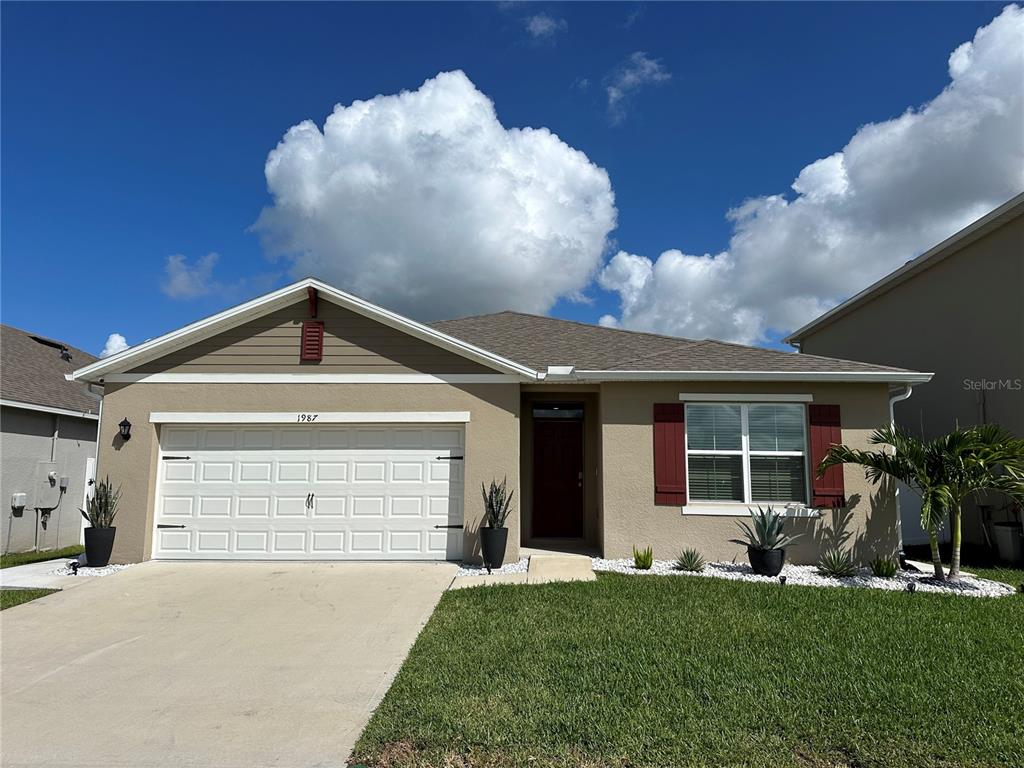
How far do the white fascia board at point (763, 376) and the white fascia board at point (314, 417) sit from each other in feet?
7.75

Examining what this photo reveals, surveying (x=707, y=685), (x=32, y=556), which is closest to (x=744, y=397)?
(x=707, y=685)

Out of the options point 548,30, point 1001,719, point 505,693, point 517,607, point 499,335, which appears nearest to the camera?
point 1001,719

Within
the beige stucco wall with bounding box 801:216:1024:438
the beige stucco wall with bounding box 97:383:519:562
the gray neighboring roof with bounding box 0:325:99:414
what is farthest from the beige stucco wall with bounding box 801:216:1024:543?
the gray neighboring roof with bounding box 0:325:99:414

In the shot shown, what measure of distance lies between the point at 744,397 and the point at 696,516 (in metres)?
2.06

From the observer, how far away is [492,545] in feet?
28.9

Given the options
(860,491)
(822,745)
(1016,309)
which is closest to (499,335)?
(860,491)

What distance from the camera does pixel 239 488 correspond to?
952 cm

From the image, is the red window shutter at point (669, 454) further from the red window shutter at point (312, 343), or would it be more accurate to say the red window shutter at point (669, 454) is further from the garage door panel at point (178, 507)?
the garage door panel at point (178, 507)

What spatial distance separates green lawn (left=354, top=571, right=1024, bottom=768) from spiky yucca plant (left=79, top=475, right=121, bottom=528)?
5.90 metres

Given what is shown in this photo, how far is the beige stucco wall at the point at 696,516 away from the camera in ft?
30.3

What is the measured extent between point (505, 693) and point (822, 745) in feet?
6.70

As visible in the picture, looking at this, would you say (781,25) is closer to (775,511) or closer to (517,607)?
(775,511)

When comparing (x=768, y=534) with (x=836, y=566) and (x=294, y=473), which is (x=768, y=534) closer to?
(x=836, y=566)

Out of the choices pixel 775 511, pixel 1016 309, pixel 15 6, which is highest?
pixel 15 6
